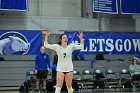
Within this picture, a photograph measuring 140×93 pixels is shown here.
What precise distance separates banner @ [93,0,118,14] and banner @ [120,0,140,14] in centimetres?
43

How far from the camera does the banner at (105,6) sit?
67.6ft

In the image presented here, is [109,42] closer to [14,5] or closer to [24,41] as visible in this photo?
[24,41]

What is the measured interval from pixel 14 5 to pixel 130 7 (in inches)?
Answer: 273

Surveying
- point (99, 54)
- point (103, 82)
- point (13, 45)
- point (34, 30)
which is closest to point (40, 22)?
point (34, 30)

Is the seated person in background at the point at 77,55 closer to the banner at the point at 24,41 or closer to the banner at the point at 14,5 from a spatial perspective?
the banner at the point at 24,41

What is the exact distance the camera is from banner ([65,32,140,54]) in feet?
66.6

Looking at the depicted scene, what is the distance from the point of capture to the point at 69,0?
21219mm

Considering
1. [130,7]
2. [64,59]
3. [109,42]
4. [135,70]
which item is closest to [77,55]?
[109,42]

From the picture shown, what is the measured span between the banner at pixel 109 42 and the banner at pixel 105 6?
1.36 m

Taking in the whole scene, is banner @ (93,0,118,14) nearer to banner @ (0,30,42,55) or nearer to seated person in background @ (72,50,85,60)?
seated person in background @ (72,50,85,60)

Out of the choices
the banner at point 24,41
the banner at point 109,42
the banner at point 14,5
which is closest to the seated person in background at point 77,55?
the banner at point 109,42

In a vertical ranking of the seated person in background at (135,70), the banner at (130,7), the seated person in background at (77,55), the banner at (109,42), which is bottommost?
the seated person in background at (135,70)

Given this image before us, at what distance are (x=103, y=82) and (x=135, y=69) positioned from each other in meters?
2.04

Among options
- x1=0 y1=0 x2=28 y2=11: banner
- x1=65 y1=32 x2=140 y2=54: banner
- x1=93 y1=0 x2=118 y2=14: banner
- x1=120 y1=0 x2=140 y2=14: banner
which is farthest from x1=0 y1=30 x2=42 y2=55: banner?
x1=120 y1=0 x2=140 y2=14: banner
